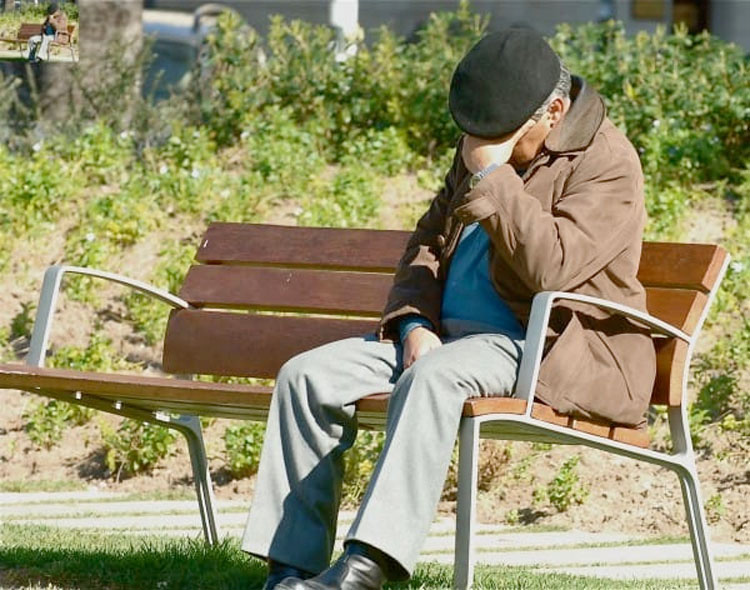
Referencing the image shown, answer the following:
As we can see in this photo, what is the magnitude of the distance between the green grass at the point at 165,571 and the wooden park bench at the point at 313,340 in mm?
284

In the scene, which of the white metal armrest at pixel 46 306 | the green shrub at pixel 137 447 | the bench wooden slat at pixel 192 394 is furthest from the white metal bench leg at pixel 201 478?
the green shrub at pixel 137 447

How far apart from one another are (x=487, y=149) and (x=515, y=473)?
254 cm

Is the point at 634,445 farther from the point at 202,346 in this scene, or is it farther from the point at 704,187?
the point at 704,187

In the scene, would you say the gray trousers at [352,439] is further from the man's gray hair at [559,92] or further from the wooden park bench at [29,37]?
the wooden park bench at [29,37]

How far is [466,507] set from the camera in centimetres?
359

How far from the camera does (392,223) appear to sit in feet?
26.1

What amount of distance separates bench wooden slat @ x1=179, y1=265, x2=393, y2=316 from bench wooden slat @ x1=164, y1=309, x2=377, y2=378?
78mm

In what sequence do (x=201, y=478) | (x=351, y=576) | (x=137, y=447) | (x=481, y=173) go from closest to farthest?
(x=351, y=576) < (x=481, y=173) < (x=201, y=478) < (x=137, y=447)

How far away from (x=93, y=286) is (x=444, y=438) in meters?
4.58

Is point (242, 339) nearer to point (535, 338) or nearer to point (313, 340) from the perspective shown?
point (313, 340)

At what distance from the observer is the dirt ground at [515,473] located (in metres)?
5.88

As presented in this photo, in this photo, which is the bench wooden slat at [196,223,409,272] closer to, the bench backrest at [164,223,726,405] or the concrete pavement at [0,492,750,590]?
the bench backrest at [164,223,726,405]

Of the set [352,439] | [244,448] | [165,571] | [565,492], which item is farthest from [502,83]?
[244,448]

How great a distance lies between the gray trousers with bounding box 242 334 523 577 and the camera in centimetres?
352
